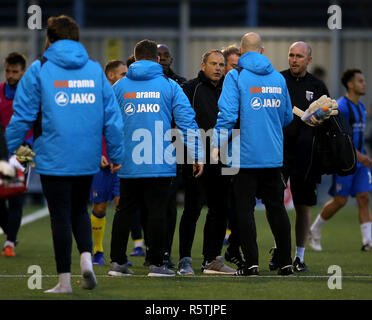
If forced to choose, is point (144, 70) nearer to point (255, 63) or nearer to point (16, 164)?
point (255, 63)

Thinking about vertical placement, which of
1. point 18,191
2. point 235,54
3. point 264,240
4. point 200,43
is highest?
point 200,43

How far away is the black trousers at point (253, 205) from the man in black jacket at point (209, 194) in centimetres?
49

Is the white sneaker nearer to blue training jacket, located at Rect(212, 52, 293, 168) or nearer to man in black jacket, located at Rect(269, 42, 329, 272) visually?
man in black jacket, located at Rect(269, 42, 329, 272)

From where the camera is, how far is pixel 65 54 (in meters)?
7.87

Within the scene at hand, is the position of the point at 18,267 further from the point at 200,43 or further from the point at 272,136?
the point at 200,43

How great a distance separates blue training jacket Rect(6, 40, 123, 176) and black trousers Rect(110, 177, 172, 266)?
1019mm

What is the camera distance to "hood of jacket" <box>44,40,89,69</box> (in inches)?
310

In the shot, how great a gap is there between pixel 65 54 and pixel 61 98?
351mm

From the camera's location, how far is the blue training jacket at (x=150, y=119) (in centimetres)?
884

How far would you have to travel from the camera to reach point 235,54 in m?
10.6

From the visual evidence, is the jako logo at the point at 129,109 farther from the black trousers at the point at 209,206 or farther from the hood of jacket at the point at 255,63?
the hood of jacket at the point at 255,63

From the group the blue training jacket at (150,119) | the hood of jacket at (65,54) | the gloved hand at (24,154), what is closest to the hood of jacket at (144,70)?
the blue training jacket at (150,119)
